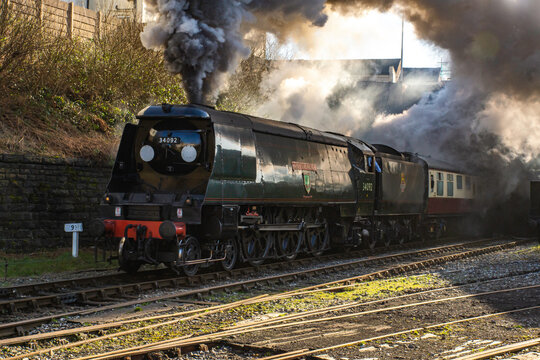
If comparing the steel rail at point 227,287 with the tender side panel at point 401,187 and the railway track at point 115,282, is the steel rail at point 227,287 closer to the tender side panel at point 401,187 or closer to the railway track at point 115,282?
the railway track at point 115,282

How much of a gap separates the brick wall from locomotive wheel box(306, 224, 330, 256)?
19.8 feet

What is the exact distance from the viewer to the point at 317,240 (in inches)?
636

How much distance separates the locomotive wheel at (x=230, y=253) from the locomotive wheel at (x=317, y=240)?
3195 mm

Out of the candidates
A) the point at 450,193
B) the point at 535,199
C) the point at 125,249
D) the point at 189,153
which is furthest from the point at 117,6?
the point at 535,199

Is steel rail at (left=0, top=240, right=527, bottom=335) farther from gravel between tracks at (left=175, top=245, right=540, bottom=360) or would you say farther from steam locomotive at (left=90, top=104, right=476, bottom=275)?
gravel between tracks at (left=175, top=245, right=540, bottom=360)

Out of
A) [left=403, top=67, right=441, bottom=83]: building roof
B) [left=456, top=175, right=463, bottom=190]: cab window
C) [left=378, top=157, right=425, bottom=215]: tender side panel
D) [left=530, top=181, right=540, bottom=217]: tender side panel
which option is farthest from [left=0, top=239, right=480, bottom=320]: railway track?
[left=403, top=67, right=441, bottom=83]: building roof

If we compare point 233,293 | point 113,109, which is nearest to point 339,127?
point 113,109

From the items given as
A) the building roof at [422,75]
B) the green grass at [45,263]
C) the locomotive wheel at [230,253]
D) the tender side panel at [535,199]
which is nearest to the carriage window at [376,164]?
the locomotive wheel at [230,253]

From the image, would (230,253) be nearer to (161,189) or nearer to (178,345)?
(161,189)

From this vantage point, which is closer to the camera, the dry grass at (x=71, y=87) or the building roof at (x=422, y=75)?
the dry grass at (x=71, y=87)

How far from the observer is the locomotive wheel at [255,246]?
13258mm

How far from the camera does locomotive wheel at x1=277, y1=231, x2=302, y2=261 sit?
1445 cm

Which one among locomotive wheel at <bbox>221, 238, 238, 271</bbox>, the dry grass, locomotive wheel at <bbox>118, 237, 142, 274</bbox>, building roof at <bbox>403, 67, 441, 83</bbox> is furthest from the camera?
building roof at <bbox>403, 67, 441, 83</bbox>

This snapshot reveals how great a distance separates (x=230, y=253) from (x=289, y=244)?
260 centimetres
